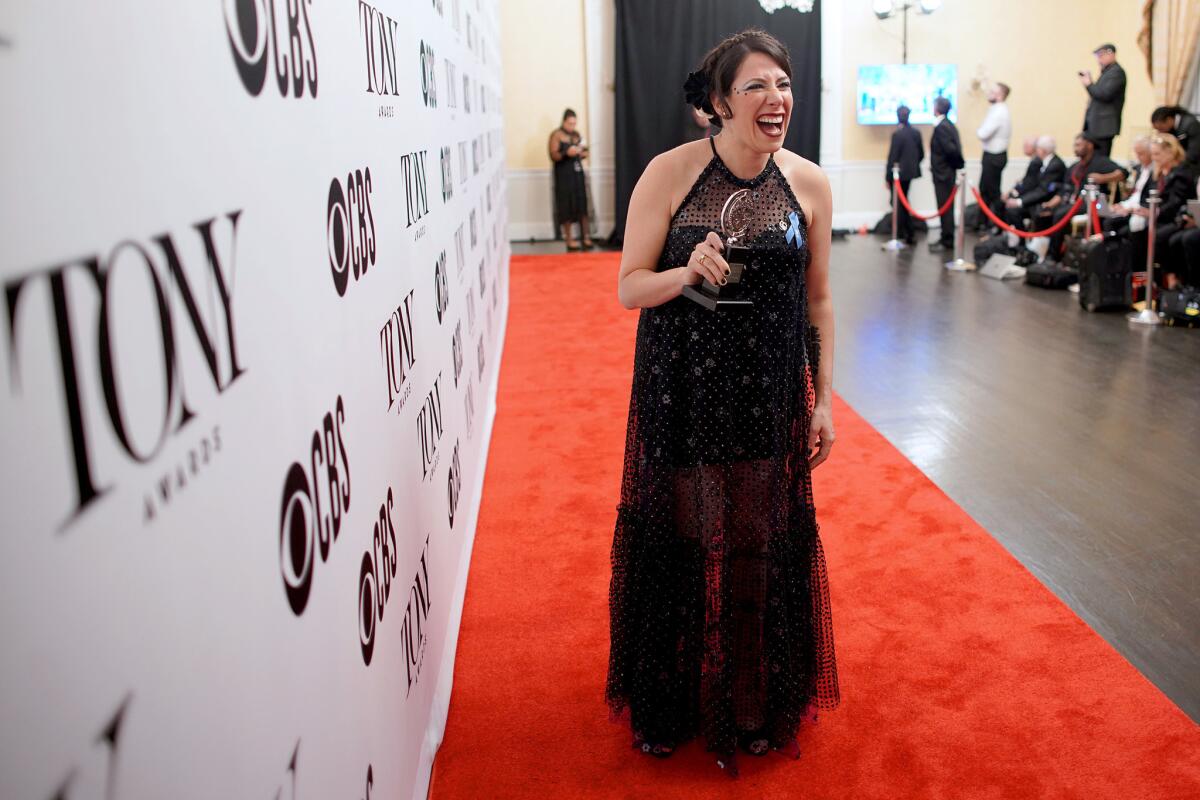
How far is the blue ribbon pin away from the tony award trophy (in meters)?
0.09

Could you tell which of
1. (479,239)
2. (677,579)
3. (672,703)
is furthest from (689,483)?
(479,239)

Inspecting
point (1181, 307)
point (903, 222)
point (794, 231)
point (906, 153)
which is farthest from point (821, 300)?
point (903, 222)

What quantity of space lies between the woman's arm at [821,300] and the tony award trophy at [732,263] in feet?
0.76

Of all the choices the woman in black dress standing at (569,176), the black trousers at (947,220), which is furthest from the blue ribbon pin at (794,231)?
the woman in black dress standing at (569,176)

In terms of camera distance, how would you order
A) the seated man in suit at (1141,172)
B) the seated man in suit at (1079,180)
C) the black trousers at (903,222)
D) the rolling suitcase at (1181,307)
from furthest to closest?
1. the black trousers at (903,222)
2. the seated man in suit at (1079,180)
3. the seated man in suit at (1141,172)
4. the rolling suitcase at (1181,307)

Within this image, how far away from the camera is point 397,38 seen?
2566 mm

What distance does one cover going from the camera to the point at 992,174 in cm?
1222

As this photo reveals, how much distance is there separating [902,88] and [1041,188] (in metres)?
3.41

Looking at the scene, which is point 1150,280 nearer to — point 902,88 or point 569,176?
point 902,88

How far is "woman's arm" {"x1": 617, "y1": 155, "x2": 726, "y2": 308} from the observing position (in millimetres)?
2211

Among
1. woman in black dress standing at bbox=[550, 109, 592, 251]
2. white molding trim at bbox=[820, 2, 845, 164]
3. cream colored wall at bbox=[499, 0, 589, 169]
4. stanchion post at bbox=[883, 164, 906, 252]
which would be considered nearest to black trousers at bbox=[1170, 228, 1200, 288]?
stanchion post at bbox=[883, 164, 906, 252]

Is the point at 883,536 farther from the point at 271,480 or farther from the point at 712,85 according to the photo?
the point at 271,480

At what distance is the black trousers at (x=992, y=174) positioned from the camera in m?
12.2

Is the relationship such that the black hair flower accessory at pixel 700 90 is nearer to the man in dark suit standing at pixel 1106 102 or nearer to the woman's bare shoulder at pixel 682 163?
the woman's bare shoulder at pixel 682 163
